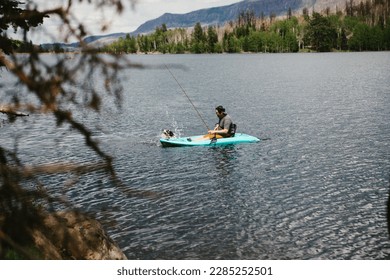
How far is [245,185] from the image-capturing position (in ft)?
59.4

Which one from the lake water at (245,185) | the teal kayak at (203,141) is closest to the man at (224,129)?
the teal kayak at (203,141)

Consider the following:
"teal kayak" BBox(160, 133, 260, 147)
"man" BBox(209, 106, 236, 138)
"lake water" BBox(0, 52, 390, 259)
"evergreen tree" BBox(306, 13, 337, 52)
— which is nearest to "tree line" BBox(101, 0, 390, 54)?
"evergreen tree" BBox(306, 13, 337, 52)

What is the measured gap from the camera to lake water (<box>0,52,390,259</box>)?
12664mm

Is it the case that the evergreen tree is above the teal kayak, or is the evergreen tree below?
above

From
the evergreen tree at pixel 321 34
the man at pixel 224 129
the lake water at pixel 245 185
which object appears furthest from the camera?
the evergreen tree at pixel 321 34

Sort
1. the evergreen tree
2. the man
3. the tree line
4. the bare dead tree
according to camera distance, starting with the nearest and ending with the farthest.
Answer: the bare dead tree
the man
the tree line
the evergreen tree

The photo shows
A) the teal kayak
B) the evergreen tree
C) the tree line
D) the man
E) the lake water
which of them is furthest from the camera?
the evergreen tree

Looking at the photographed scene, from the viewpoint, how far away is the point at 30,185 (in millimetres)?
17453

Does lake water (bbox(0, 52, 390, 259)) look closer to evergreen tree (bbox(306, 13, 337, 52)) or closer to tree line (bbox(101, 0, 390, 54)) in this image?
tree line (bbox(101, 0, 390, 54))

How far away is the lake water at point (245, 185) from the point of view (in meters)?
12.7

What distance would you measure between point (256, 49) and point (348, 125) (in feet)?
535

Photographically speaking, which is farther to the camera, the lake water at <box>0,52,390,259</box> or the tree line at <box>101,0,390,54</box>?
the tree line at <box>101,0,390,54</box>

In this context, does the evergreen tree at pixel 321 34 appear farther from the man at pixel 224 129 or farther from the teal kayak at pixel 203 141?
the man at pixel 224 129
